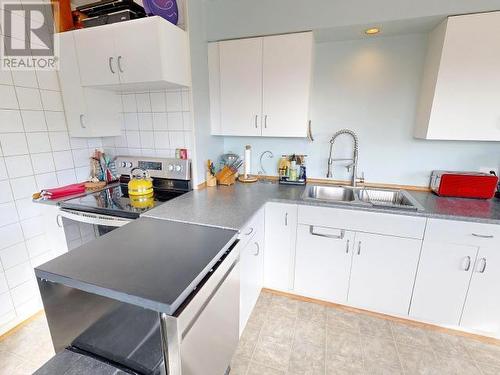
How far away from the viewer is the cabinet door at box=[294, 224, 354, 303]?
1.79 m

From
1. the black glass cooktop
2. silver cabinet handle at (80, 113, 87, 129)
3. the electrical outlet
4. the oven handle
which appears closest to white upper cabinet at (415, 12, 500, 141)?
the electrical outlet

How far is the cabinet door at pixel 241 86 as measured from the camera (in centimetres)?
199

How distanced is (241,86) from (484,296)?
2286 millimetres

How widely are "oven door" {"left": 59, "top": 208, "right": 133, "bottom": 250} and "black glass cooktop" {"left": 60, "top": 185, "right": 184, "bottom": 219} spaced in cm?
3

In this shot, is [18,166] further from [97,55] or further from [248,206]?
[248,206]

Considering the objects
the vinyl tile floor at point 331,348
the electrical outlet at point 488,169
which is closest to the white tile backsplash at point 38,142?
the vinyl tile floor at point 331,348

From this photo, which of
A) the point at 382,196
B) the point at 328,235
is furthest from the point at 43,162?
the point at 382,196

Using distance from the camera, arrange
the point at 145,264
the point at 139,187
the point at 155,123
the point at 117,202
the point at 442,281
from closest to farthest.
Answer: the point at 145,264 → the point at 442,281 → the point at 117,202 → the point at 139,187 → the point at 155,123

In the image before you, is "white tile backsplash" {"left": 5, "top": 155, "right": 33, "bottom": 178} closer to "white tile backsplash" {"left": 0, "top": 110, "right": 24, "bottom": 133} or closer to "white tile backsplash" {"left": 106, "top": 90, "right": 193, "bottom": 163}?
"white tile backsplash" {"left": 0, "top": 110, "right": 24, "bottom": 133}

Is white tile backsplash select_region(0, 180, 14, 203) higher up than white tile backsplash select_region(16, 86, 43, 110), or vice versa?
white tile backsplash select_region(16, 86, 43, 110)

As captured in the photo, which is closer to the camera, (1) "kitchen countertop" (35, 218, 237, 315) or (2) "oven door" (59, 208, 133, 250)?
(1) "kitchen countertop" (35, 218, 237, 315)

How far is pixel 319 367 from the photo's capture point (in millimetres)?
1491

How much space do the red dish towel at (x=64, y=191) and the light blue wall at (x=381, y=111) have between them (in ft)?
6.57

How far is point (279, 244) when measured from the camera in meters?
1.95
